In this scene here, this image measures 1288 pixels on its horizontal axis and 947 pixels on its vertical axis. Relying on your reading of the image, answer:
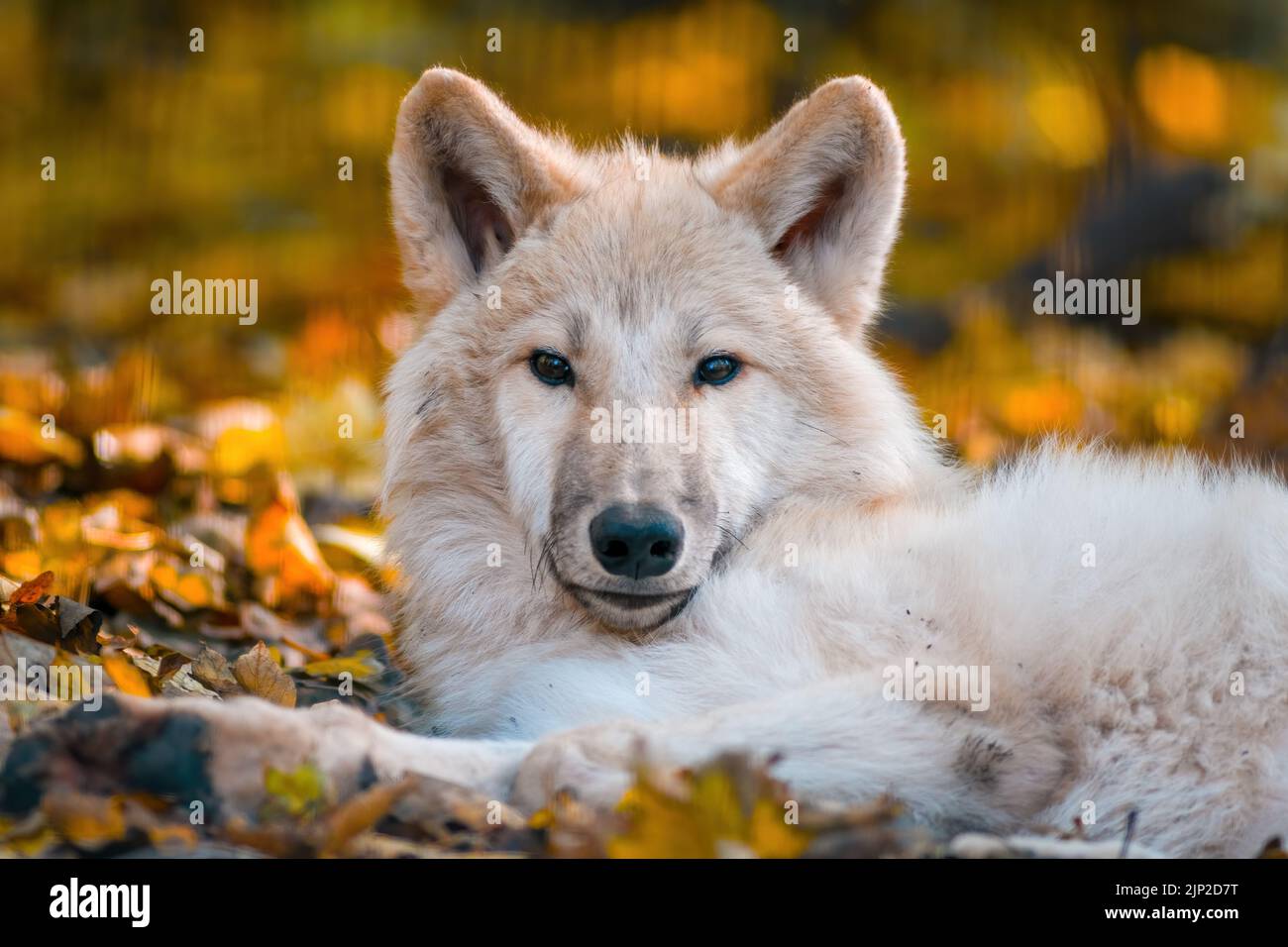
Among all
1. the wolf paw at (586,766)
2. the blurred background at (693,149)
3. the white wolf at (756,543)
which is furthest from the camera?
the blurred background at (693,149)

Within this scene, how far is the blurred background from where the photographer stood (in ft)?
31.8

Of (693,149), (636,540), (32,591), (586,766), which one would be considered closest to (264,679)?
(32,591)

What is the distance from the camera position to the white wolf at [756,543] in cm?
338

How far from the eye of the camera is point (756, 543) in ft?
13.9

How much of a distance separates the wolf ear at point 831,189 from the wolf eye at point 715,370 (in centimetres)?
56

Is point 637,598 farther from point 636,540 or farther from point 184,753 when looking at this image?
point 184,753

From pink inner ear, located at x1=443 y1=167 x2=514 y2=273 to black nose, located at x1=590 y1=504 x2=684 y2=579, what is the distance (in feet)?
4.51

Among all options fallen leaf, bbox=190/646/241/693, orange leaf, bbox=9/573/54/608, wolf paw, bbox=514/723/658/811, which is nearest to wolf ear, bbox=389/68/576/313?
fallen leaf, bbox=190/646/241/693

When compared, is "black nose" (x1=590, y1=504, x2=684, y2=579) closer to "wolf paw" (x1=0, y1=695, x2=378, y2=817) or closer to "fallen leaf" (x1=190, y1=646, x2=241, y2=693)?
"wolf paw" (x1=0, y1=695, x2=378, y2=817)

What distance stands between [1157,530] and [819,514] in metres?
1.03

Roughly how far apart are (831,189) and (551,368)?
4.11ft

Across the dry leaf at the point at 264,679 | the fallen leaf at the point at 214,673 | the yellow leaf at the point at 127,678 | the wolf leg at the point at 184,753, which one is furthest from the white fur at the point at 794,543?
the yellow leaf at the point at 127,678

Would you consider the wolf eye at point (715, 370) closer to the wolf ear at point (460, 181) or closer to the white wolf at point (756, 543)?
the white wolf at point (756, 543)
